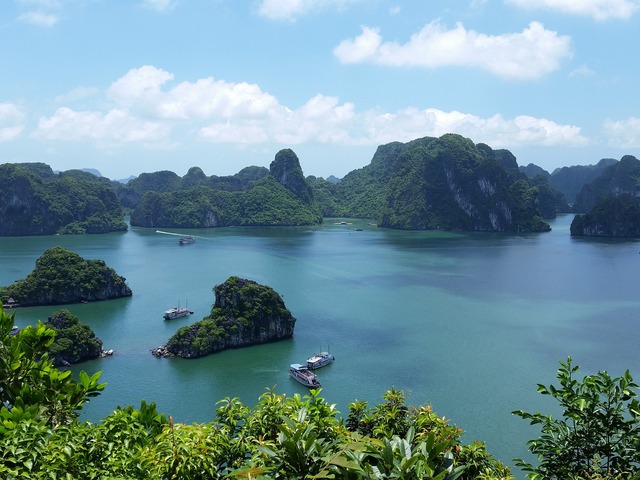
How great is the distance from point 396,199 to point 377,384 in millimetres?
113924

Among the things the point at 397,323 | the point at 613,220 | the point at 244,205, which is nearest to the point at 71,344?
the point at 397,323

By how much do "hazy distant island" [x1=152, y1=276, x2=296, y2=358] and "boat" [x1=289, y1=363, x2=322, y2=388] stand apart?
6239 mm

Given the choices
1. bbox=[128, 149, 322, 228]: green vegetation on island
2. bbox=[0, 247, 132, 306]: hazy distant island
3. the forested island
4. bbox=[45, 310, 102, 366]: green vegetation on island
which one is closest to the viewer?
bbox=[45, 310, 102, 366]: green vegetation on island

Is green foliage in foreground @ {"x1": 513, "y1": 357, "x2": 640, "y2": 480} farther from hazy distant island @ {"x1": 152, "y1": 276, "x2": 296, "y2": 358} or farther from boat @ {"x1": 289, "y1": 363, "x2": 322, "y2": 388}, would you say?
hazy distant island @ {"x1": 152, "y1": 276, "x2": 296, "y2": 358}

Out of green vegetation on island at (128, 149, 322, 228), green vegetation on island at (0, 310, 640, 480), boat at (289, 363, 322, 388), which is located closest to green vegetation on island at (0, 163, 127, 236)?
green vegetation on island at (128, 149, 322, 228)

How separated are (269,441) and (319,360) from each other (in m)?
25.2

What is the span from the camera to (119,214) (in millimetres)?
131750

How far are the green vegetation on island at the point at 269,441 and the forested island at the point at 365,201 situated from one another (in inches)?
4690

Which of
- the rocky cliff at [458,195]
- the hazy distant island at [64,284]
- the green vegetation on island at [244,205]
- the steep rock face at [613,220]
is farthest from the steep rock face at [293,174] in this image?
the hazy distant island at [64,284]

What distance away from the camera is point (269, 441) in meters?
7.09

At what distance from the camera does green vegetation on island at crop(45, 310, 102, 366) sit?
31.8m

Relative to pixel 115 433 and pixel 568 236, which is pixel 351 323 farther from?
pixel 568 236

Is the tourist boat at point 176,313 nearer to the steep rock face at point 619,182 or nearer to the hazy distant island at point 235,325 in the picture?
the hazy distant island at point 235,325

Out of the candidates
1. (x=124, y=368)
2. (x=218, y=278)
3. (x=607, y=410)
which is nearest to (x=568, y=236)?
(x=218, y=278)
